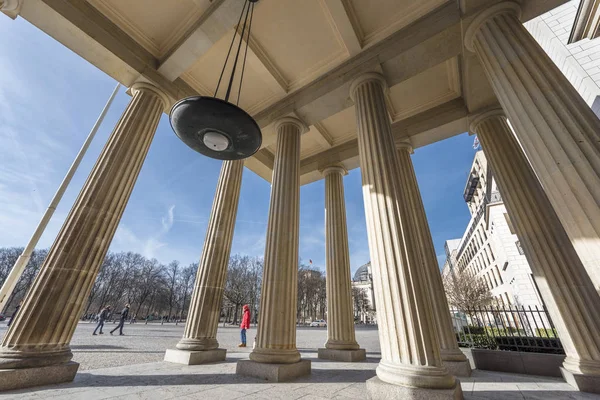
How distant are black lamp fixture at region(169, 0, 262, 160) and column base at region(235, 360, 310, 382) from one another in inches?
185

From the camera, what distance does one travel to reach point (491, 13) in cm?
565

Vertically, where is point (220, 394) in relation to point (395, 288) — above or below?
below

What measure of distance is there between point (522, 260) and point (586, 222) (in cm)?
3534

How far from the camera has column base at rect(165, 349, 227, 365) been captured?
7011 millimetres

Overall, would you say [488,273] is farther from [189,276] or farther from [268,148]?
[189,276]

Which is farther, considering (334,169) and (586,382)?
(334,169)

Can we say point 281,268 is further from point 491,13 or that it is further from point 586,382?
point 491,13

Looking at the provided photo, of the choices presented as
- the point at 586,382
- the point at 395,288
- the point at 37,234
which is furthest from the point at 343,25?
the point at 37,234

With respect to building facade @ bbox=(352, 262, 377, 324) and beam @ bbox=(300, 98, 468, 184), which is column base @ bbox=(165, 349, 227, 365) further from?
building facade @ bbox=(352, 262, 377, 324)

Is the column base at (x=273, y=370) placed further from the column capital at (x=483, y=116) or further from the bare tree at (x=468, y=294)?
the bare tree at (x=468, y=294)

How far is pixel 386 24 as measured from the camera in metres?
7.14

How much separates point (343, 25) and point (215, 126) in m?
5.10

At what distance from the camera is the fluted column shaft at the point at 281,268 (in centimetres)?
604

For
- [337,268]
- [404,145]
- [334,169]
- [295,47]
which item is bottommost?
[337,268]
